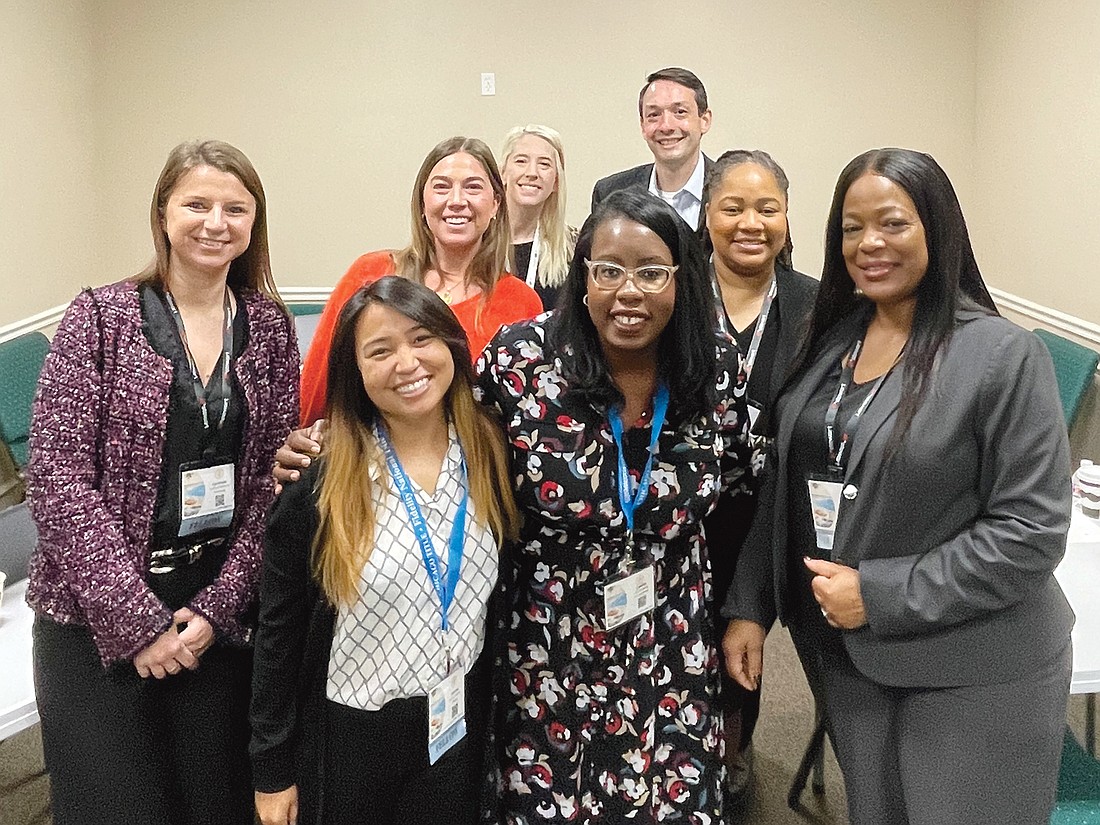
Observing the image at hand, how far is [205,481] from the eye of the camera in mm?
1736

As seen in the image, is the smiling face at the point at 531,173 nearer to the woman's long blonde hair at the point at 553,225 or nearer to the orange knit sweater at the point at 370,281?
the woman's long blonde hair at the point at 553,225

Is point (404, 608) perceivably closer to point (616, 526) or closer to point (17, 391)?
point (616, 526)

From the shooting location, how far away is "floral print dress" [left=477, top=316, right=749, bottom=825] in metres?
1.58

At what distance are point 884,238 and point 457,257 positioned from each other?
106 cm

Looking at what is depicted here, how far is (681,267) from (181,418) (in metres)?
0.91

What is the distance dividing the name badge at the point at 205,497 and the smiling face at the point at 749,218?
1144 millimetres

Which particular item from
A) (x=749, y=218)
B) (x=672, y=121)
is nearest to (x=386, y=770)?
(x=749, y=218)

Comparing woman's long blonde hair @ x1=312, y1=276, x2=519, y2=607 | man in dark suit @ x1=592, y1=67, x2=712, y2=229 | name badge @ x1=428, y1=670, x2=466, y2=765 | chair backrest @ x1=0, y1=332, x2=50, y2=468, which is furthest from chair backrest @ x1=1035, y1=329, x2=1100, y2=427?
chair backrest @ x1=0, y1=332, x2=50, y2=468

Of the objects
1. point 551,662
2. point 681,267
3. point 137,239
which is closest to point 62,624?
point 551,662

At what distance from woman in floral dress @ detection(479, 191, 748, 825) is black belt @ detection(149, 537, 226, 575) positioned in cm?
59

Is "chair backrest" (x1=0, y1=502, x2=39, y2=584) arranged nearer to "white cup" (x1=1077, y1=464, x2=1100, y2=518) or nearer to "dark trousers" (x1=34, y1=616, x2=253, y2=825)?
"dark trousers" (x1=34, y1=616, x2=253, y2=825)

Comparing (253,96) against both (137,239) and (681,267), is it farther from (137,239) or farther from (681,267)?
(681,267)

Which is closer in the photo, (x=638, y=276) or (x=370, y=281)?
(x=638, y=276)

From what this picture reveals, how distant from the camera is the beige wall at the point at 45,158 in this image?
13.4ft
